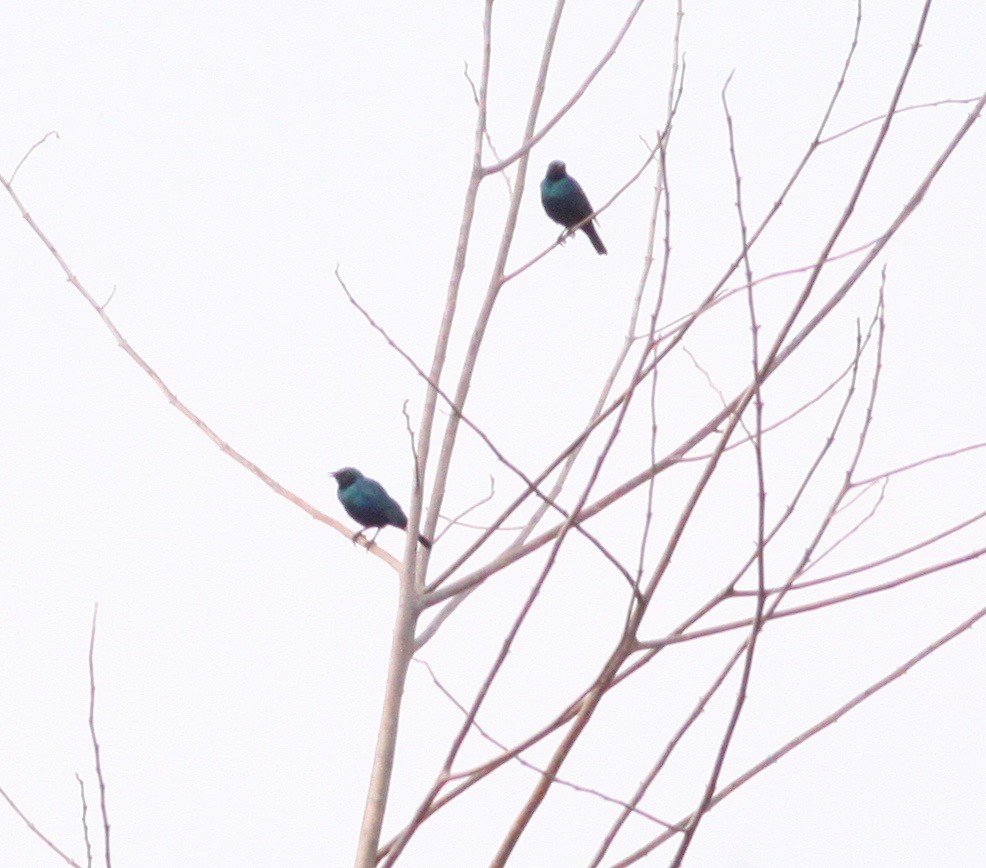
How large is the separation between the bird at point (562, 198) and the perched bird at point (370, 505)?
1.82 m

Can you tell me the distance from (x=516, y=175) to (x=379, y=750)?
1199mm

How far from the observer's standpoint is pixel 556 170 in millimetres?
7844

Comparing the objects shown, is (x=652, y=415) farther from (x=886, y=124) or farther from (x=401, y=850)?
(x=401, y=850)

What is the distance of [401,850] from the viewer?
2.12 m

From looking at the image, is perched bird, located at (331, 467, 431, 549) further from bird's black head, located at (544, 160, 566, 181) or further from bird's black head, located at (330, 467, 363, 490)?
bird's black head, located at (544, 160, 566, 181)

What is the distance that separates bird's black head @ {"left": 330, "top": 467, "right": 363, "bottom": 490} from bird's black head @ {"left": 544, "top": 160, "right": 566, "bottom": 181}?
2007 mm

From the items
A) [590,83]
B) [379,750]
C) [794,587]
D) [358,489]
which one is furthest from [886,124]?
[358,489]

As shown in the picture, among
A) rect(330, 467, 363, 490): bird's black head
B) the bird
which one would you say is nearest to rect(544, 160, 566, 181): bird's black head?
the bird

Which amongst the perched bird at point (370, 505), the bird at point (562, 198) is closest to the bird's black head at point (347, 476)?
the perched bird at point (370, 505)

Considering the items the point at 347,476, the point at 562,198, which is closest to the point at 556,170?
the point at 562,198

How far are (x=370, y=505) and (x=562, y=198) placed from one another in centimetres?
206

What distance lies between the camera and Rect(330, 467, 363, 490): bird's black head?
6.90 meters

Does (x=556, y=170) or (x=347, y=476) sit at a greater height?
(x=556, y=170)

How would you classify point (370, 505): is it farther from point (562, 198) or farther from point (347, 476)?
point (562, 198)
